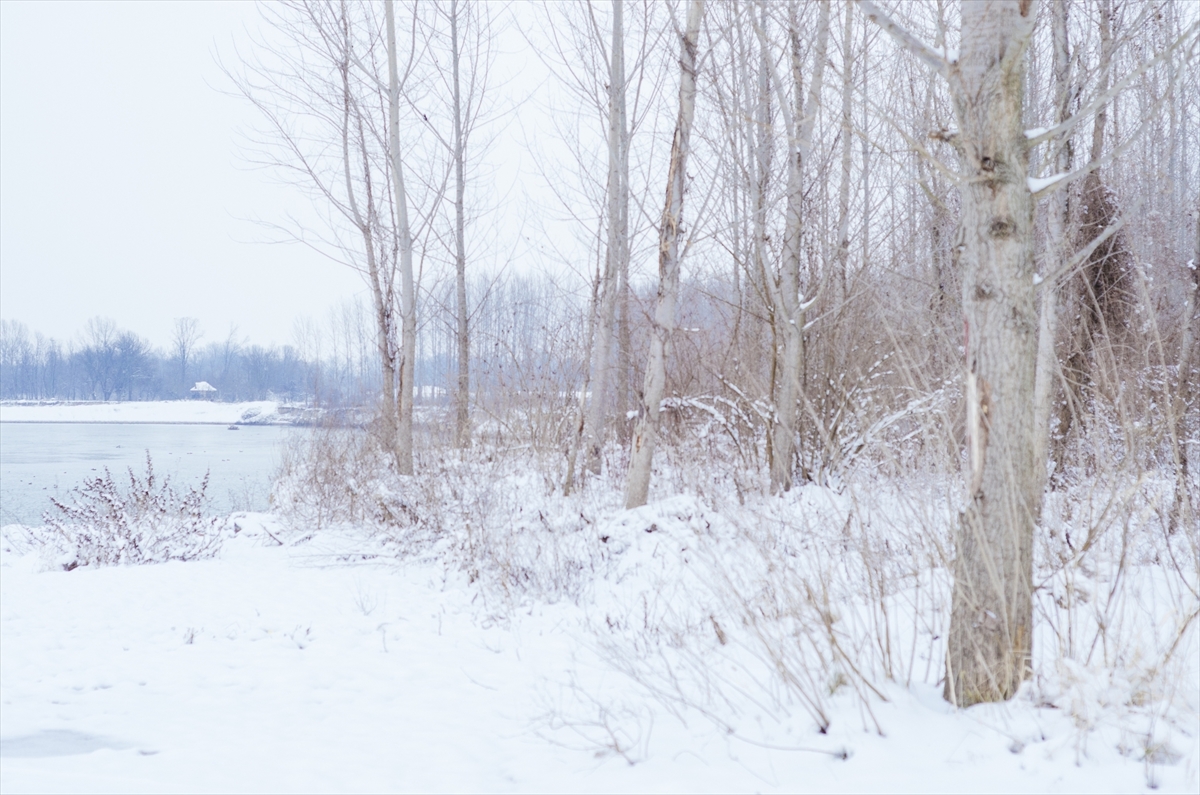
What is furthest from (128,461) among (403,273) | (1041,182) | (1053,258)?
(1041,182)

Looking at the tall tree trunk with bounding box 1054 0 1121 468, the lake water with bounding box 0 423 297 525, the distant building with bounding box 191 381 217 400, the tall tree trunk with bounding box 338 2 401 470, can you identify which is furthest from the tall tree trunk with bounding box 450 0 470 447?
the distant building with bounding box 191 381 217 400

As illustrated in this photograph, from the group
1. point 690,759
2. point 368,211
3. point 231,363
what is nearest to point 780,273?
point 690,759

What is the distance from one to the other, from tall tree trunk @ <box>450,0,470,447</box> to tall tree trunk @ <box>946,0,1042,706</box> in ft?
30.1

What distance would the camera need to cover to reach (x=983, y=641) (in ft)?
8.34

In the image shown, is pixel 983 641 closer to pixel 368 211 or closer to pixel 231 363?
pixel 368 211

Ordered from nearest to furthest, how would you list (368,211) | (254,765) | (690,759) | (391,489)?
(690,759), (254,765), (391,489), (368,211)

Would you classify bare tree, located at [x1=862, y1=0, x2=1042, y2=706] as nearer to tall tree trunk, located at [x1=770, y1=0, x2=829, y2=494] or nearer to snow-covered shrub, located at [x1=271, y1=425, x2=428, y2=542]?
tall tree trunk, located at [x1=770, y1=0, x2=829, y2=494]

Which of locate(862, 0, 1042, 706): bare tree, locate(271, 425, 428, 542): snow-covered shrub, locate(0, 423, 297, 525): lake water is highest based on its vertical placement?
locate(862, 0, 1042, 706): bare tree

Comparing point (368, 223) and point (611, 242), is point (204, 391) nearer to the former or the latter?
point (368, 223)

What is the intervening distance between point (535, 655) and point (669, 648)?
2.78 ft

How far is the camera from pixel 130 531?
26.5ft

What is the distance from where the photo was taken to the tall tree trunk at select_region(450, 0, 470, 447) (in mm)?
11952

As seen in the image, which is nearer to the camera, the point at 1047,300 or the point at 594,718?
the point at 594,718

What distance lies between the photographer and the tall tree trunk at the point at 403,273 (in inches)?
389
